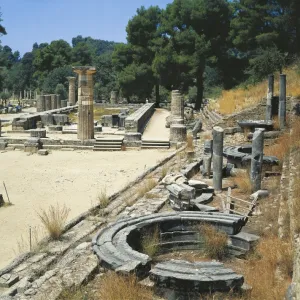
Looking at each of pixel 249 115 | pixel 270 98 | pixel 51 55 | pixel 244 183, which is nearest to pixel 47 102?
pixel 249 115

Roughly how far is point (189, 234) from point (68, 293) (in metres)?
2.62

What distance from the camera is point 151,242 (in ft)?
23.7

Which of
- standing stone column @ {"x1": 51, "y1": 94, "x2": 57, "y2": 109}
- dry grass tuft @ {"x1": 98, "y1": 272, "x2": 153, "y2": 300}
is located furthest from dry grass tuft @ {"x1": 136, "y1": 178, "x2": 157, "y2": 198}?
standing stone column @ {"x1": 51, "y1": 94, "x2": 57, "y2": 109}

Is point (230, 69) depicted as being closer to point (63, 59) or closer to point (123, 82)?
point (123, 82)

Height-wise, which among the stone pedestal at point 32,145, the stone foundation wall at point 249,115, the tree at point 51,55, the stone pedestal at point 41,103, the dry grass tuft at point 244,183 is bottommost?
the dry grass tuft at point 244,183

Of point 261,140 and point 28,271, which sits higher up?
point 261,140

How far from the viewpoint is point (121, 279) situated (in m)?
5.48

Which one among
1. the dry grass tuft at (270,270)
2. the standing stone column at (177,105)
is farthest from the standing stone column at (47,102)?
the dry grass tuft at (270,270)

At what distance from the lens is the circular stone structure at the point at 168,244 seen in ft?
17.9

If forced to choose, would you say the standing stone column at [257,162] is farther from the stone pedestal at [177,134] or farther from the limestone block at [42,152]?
the limestone block at [42,152]

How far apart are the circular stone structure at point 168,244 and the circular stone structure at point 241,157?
4837 mm

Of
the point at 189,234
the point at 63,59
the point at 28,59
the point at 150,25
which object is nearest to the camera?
the point at 189,234

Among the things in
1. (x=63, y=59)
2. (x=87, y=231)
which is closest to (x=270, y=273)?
(x=87, y=231)

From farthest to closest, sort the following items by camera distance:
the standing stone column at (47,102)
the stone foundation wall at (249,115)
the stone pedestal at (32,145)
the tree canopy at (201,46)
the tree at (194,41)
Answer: the standing stone column at (47,102)
the tree at (194,41)
the tree canopy at (201,46)
the stone pedestal at (32,145)
the stone foundation wall at (249,115)
